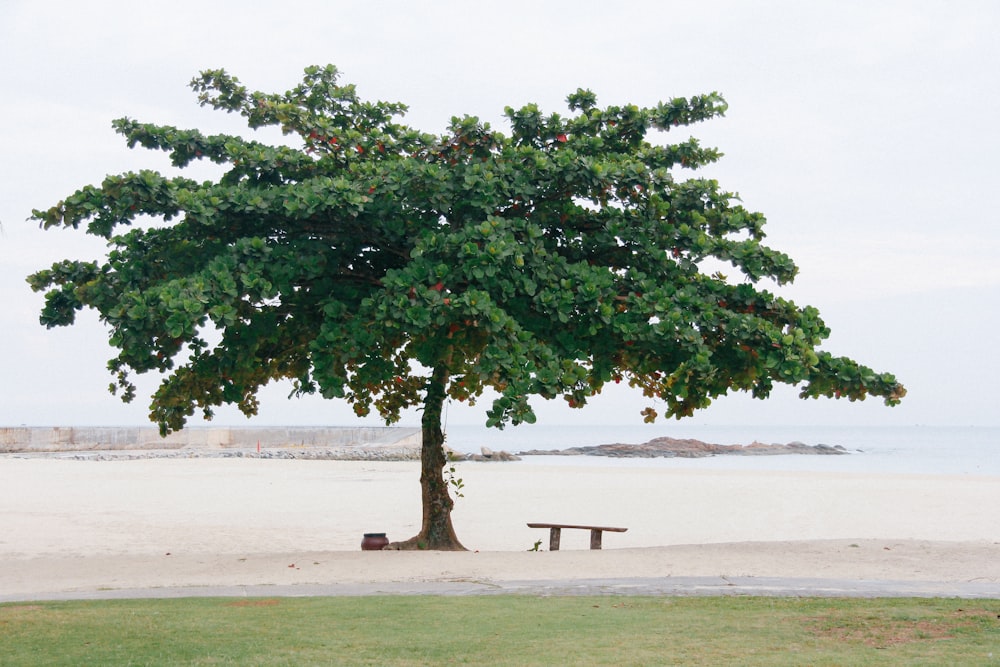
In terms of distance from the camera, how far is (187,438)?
7700cm

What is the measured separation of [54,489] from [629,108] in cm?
2543

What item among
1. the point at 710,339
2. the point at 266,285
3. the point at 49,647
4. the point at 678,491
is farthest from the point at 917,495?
the point at 49,647

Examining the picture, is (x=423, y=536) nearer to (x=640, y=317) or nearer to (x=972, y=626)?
(x=640, y=317)

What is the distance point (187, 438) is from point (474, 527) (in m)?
58.3

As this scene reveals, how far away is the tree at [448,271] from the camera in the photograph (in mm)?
13273

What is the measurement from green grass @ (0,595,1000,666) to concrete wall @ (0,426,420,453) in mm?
59232

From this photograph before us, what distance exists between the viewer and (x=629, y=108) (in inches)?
640

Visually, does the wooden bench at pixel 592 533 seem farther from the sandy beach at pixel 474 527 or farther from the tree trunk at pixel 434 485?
the tree trunk at pixel 434 485

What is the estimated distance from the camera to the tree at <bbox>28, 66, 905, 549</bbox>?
523 inches

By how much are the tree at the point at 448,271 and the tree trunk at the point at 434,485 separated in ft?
0.11

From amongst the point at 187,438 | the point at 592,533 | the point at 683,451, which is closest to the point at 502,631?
the point at 592,533

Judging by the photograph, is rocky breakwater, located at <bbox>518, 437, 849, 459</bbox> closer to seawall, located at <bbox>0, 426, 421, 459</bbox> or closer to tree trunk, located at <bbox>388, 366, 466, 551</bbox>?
seawall, located at <bbox>0, 426, 421, 459</bbox>

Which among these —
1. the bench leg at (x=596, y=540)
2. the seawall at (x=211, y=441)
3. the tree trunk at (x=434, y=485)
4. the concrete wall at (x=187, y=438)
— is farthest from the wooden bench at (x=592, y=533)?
the concrete wall at (x=187, y=438)

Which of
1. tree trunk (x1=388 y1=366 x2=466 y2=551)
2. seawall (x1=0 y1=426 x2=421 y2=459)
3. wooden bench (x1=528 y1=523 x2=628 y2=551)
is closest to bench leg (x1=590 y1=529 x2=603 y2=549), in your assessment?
wooden bench (x1=528 y1=523 x2=628 y2=551)
